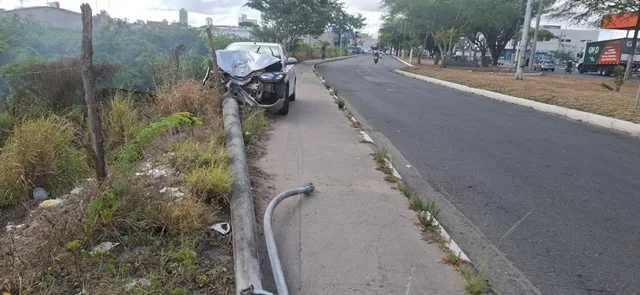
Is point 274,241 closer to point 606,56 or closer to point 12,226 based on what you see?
point 12,226

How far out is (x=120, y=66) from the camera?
31.9 ft

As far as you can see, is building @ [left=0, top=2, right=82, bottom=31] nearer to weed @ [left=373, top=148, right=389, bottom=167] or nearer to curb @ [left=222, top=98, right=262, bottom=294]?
weed @ [left=373, top=148, right=389, bottom=167]

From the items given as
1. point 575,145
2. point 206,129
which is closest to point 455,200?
point 206,129

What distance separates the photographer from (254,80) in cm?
1027

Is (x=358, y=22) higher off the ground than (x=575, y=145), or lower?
higher

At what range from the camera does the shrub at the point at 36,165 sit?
4934mm

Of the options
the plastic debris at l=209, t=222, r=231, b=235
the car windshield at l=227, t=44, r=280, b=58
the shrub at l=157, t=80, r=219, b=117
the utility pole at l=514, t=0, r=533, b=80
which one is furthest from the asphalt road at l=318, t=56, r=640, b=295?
the utility pole at l=514, t=0, r=533, b=80

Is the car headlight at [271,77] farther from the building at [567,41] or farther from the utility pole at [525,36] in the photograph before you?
the building at [567,41]

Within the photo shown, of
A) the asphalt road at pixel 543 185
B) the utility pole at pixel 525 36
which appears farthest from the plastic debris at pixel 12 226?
the utility pole at pixel 525 36

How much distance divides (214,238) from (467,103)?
13.8 metres

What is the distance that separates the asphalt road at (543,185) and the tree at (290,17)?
26050mm

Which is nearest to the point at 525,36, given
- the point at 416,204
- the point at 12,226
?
the point at 416,204

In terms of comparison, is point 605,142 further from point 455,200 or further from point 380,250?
point 380,250

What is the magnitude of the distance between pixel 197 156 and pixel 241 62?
17.6 ft
